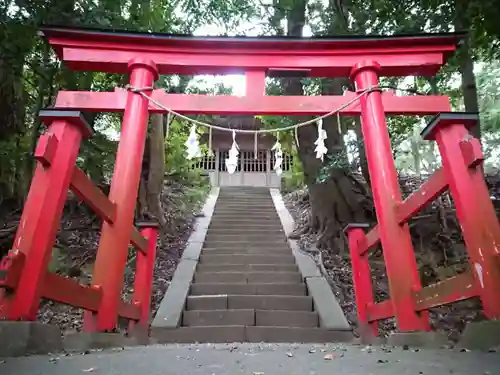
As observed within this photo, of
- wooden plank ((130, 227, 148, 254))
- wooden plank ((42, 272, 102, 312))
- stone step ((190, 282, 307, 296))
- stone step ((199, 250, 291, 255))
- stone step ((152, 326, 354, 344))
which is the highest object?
stone step ((199, 250, 291, 255))

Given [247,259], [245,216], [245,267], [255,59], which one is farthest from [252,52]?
[245,216]

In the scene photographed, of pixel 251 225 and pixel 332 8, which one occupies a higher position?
pixel 332 8

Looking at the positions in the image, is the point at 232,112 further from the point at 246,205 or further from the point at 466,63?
the point at 246,205

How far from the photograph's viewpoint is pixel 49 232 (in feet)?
9.98

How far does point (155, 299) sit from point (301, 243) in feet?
10.6

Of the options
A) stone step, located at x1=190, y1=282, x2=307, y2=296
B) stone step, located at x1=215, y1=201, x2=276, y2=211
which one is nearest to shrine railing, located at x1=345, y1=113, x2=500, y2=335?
stone step, located at x1=190, y1=282, x2=307, y2=296

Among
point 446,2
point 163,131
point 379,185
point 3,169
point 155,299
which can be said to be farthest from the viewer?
point 163,131

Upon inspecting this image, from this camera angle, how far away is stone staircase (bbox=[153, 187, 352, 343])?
5.22 metres

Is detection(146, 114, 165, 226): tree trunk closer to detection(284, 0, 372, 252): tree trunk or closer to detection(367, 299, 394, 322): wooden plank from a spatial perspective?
detection(284, 0, 372, 252): tree trunk

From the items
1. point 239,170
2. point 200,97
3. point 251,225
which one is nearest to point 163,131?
point 251,225

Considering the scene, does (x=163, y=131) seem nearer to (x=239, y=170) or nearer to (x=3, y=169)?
(x=3, y=169)

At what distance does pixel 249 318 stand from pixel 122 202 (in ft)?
8.53

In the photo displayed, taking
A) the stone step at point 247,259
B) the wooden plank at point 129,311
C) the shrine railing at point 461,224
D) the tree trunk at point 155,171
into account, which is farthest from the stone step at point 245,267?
the shrine railing at point 461,224

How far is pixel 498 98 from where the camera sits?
15695 mm
